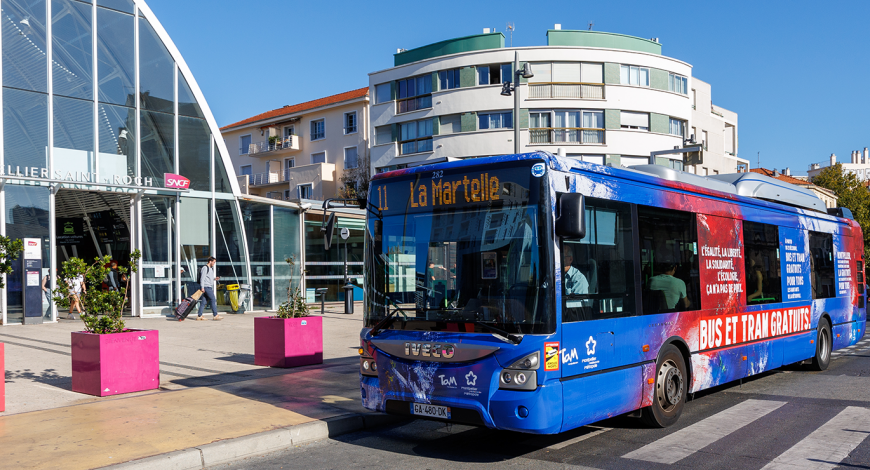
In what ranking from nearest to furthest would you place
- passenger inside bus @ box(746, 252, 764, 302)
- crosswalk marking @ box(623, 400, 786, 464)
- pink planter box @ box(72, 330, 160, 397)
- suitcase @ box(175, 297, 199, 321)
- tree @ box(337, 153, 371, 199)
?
crosswalk marking @ box(623, 400, 786, 464), pink planter box @ box(72, 330, 160, 397), passenger inside bus @ box(746, 252, 764, 302), suitcase @ box(175, 297, 199, 321), tree @ box(337, 153, 371, 199)

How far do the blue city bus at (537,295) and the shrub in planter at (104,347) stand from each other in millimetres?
3745

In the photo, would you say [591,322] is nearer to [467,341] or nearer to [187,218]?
[467,341]

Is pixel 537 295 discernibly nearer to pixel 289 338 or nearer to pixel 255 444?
pixel 255 444

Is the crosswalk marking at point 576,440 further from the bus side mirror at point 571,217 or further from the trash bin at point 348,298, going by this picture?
the trash bin at point 348,298

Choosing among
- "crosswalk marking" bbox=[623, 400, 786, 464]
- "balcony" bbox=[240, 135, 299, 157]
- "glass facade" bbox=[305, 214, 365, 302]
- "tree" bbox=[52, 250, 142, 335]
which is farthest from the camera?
"balcony" bbox=[240, 135, 299, 157]

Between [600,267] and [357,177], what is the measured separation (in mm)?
43667

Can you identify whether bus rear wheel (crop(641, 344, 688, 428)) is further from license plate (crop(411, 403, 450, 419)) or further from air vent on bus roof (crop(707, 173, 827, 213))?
air vent on bus roof (crop(707, 173, 827, 213))

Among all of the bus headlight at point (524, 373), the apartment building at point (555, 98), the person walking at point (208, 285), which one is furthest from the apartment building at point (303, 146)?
the bus headlight at point (524, 373)

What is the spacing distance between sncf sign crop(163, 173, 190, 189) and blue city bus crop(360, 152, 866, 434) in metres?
15.4

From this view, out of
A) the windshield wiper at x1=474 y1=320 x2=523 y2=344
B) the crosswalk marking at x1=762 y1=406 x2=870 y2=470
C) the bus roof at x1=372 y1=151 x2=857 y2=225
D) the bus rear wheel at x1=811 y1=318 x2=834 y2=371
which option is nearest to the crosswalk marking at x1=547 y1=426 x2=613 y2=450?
the windshield wiper at x1=474 y1=320 x2=523 y2=344

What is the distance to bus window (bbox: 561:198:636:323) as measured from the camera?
627cm

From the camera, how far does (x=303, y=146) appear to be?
182 ft

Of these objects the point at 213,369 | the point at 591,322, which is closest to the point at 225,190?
the point at 213,369

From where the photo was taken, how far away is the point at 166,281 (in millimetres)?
20906
